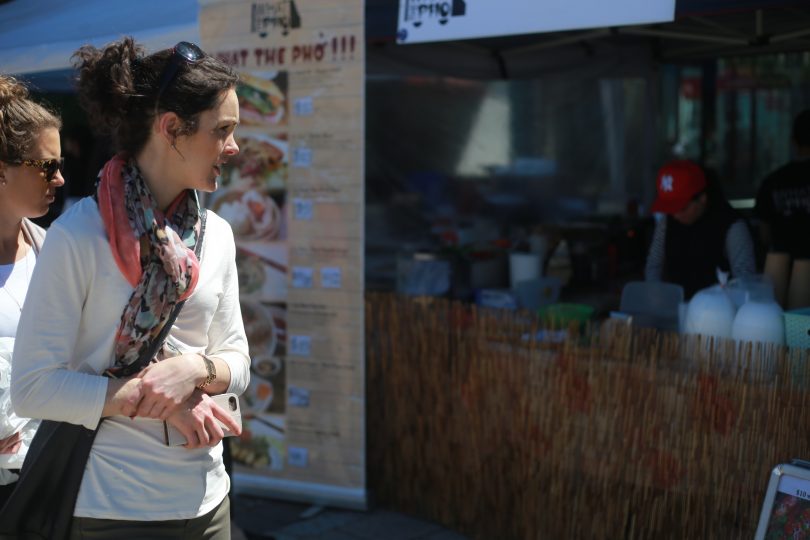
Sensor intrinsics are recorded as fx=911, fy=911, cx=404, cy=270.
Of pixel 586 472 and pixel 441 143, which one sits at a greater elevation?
pixel 441 143

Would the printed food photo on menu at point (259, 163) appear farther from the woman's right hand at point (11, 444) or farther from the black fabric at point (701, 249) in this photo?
the woman's right hand at point (11, 444)

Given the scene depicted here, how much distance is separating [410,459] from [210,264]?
2.61 metres

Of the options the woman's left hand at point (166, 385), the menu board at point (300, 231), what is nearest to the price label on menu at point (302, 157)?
the menu board at point (300, 231)

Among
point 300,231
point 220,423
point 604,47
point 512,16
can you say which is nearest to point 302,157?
point 300,231

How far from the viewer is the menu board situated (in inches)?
163

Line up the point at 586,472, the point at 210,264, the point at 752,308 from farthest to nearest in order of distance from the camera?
the point at 586,472
the point at 752,308
the point at 210,264

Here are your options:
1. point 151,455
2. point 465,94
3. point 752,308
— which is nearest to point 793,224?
point 752,308

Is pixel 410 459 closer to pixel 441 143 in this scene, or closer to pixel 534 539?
pixel 534 539

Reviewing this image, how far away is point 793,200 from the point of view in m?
5.46

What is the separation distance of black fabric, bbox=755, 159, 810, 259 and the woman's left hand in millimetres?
4453

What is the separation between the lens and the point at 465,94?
8766 millimetres

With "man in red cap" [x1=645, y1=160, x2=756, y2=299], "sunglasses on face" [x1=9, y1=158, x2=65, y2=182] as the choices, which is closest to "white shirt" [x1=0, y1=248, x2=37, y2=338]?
"sunglasses on face" [x1=9, y1=158, x2=65, y2=182]

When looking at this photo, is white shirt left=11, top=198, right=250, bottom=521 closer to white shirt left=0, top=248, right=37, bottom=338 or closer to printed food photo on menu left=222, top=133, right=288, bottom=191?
white shirt left=0, top=248, right=37, bottom=338

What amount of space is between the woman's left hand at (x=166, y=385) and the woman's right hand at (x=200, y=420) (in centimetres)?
2
